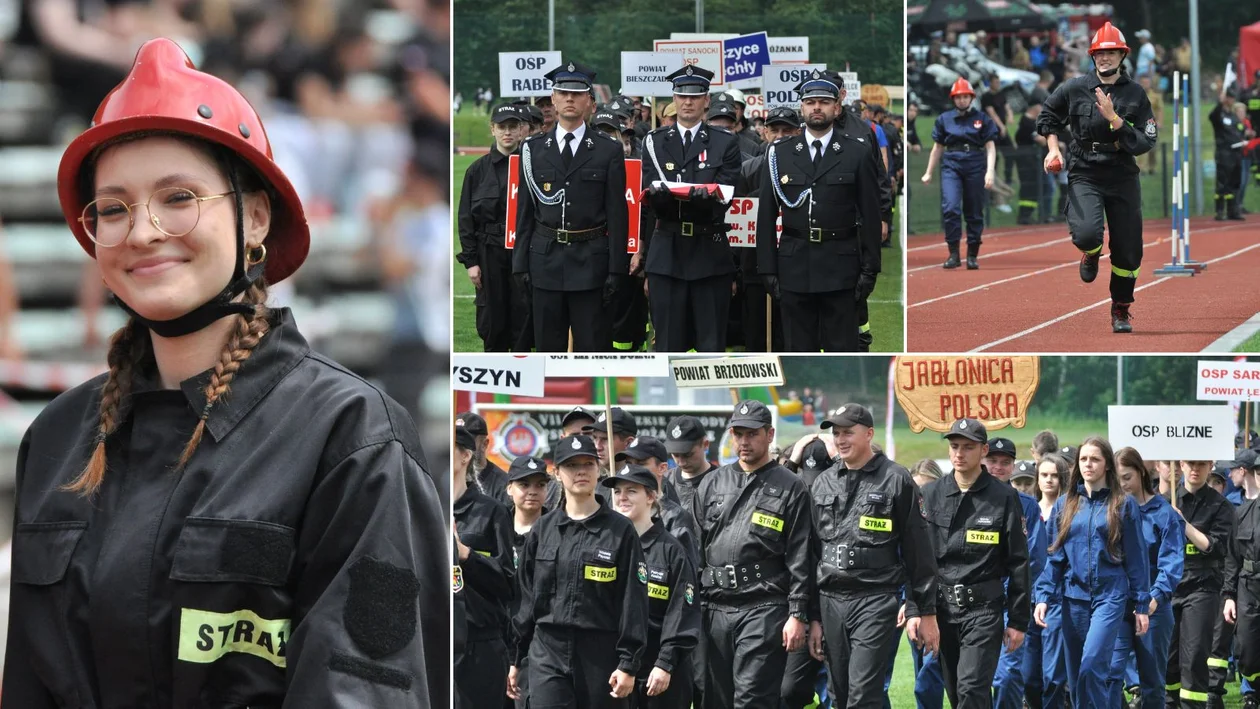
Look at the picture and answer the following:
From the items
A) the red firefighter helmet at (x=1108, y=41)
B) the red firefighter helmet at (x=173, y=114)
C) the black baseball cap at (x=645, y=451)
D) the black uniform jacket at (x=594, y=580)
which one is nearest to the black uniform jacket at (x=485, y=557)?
the black uniform jacket at (x=594, y=580)

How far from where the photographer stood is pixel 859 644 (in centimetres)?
937

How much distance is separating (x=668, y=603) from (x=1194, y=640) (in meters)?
4.35

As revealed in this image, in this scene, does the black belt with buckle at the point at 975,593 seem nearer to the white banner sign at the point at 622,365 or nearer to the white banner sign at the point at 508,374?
the white banner sign at the point at 622,365

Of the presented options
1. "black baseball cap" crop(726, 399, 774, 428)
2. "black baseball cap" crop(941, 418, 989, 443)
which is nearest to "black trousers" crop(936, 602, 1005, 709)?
"black baseball cap" crop(941, 418, 989, 443)

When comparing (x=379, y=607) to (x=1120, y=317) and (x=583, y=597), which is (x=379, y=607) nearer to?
(x=583, y=597)

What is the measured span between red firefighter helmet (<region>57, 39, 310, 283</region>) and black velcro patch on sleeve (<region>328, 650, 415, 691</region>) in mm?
678

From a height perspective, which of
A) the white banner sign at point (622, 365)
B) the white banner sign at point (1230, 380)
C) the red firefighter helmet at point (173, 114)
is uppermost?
the red firefighter helmet at point (173, 114)

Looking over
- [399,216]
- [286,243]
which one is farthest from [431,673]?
[399,216]

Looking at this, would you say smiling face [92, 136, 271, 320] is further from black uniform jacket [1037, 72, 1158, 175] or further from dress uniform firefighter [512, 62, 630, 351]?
black uniform jacket [1037, 72, 1158, 175]

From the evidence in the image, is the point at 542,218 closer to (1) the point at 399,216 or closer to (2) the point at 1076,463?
(2) the point at 1076,463

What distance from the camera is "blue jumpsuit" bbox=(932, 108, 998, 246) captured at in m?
16.5

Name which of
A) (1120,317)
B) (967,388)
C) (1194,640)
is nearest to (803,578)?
(1194,640)

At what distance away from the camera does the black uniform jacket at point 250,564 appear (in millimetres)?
2240

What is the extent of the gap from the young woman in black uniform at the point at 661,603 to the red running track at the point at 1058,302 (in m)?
4.94
